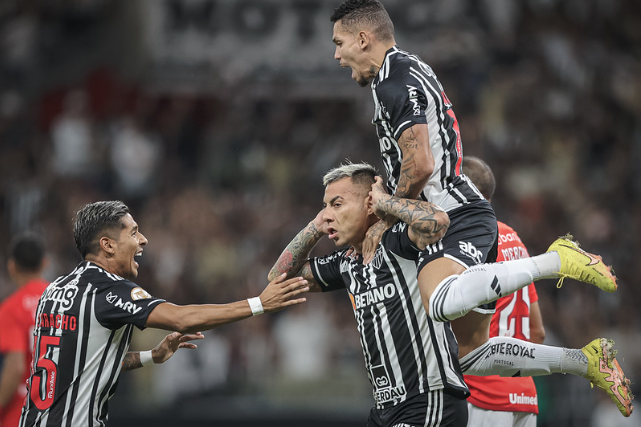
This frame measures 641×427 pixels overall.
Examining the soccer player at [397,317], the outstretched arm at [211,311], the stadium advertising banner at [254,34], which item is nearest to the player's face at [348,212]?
the soccer player at [397,317]

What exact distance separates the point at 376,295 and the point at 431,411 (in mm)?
779

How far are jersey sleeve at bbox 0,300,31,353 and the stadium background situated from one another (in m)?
3.22

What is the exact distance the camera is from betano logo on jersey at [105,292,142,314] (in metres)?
5.36

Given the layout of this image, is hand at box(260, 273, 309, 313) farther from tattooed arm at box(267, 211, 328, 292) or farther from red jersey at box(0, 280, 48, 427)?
red jersey at box(0, 280, 48, 427)

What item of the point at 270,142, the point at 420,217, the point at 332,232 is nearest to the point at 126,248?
the point at 332,232

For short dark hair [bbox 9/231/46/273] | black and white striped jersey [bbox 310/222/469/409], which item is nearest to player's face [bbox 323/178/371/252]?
black and white striped jersey [bbox 310/222/469/409]

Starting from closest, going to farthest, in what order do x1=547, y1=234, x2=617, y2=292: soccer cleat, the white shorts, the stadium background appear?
x1=547, y1=234, x2=617, y2=292: soccer cleat → the white shorts → the stadium background

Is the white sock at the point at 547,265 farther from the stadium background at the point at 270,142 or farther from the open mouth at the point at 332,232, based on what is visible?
the stadium background at the point at 270,142

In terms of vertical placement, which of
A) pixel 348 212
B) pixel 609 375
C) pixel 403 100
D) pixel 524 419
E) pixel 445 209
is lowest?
pixel 524 419

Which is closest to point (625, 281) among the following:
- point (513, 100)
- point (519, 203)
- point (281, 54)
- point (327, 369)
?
point (519, 203)

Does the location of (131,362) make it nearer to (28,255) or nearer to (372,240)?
(372,240)

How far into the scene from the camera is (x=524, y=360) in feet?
19.9

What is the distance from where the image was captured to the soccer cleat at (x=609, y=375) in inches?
235

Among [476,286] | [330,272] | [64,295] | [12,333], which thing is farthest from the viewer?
[12,333]
